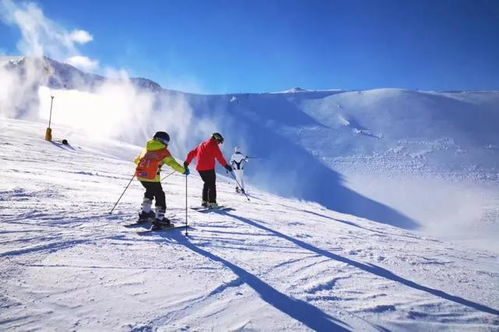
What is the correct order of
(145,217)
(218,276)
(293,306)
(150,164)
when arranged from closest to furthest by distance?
(293,306) < (218,276) < (150,164) < (145,217)

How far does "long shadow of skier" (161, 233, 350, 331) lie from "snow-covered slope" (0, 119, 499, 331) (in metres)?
0.02

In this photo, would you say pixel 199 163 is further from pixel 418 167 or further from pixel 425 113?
pixel 425 113

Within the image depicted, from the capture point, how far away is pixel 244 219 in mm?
8367

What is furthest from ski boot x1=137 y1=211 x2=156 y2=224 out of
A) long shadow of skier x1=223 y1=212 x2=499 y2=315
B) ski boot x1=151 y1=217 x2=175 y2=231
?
long shadow of skier x1=223 y1=212 x2=499 y2=315

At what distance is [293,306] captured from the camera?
3.96m

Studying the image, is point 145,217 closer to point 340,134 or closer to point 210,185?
point 210,185

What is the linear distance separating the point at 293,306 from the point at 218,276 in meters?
1.15

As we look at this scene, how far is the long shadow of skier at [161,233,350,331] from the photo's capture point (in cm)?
362

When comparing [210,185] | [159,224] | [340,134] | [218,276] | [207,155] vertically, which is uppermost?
[340,134]

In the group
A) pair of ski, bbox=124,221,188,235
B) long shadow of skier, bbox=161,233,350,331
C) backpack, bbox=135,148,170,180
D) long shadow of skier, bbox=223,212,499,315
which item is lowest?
long shadow of skier, bbox=161,233,350,331

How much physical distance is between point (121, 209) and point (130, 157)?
1473 centimetres

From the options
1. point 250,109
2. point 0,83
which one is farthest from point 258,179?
point 0,83

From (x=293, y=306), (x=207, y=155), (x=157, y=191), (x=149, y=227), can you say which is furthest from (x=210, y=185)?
(x=293, y=306)

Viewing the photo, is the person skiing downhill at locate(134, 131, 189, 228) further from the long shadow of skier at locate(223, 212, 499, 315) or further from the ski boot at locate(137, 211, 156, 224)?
the long shadow of skier at locate(223, 212, 499, 315)
